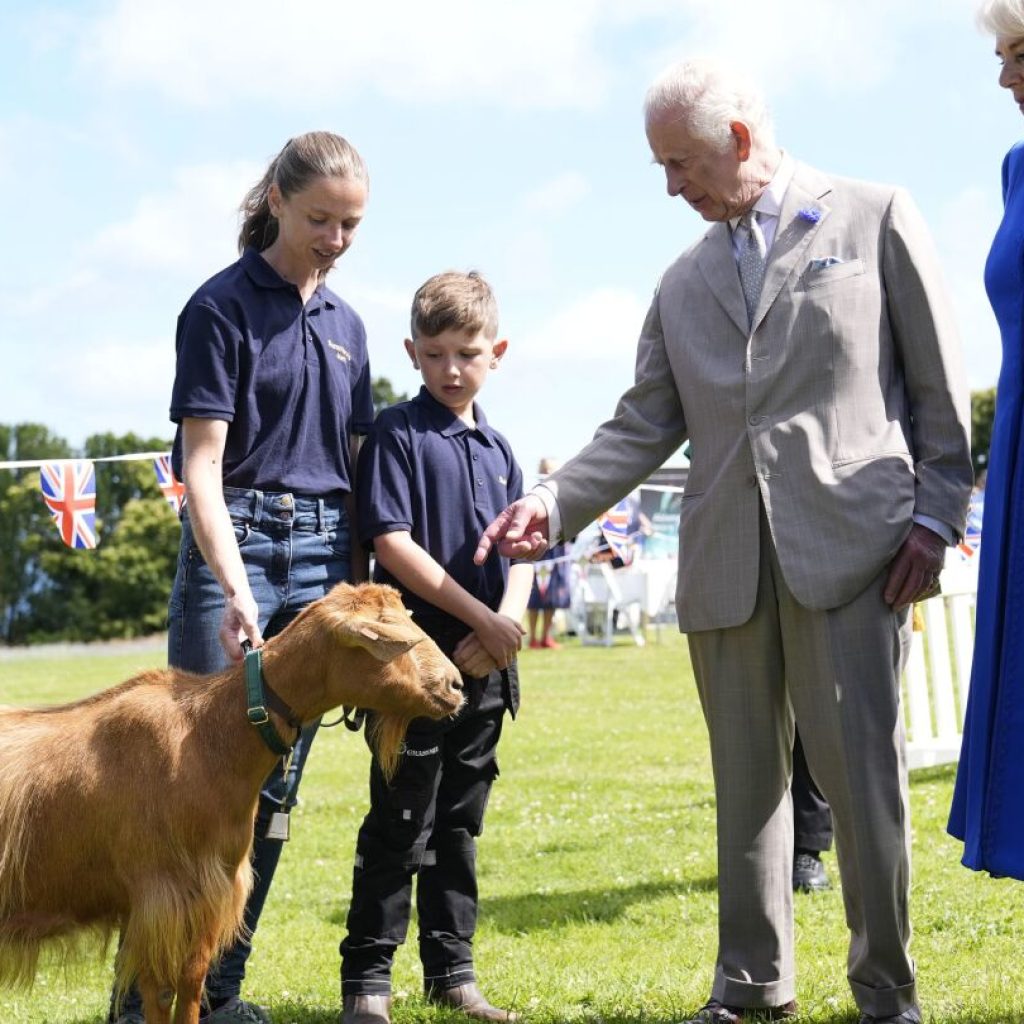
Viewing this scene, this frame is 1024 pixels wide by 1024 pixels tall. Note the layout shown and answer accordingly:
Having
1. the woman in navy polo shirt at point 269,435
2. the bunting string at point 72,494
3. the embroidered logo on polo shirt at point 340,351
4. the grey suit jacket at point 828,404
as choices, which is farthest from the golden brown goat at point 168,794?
the bunting string at point 72,494

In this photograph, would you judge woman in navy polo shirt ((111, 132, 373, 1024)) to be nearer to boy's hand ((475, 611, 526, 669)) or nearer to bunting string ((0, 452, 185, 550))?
boy's hand ((475, 611, 526, 669))

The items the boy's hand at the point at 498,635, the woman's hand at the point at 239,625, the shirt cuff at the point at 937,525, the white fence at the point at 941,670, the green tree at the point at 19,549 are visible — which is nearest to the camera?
the woman's hand at the point at 239,625

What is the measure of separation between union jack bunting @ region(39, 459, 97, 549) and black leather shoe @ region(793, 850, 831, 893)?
9004 millimetres

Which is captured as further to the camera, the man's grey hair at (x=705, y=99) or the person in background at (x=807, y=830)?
the person in background at (x=807, y=830)

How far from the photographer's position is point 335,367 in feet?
14.3

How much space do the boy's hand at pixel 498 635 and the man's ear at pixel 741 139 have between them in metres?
1.61

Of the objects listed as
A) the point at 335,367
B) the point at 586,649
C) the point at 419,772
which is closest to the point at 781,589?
the point at 419,772

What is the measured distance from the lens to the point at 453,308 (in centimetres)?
450

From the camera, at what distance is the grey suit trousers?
393cm

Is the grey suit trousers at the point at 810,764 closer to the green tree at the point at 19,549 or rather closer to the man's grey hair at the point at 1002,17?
the man's grey hair at the point at 1002,17

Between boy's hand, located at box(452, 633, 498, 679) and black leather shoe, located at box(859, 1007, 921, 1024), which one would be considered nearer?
black leather shoe, located at box(859, 1007, 921, 1024)

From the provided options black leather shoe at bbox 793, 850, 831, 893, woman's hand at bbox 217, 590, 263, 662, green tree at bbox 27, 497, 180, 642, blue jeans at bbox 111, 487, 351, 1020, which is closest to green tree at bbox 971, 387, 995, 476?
green tree at bbox 27, 497, 180, 642

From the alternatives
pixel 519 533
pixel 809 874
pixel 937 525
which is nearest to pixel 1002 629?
pixel 937 525

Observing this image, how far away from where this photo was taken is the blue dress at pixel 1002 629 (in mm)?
3666
